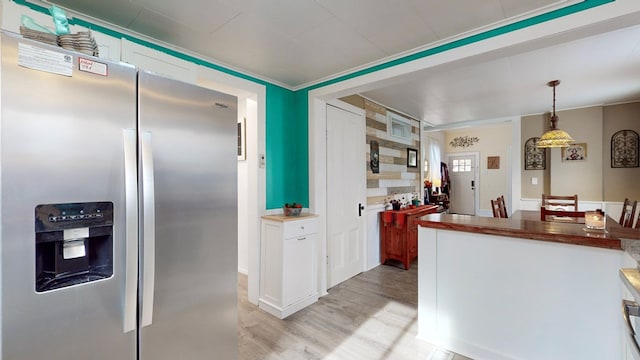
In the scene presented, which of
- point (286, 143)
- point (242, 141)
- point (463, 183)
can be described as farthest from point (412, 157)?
point (463, 183)

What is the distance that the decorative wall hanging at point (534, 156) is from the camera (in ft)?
15.9

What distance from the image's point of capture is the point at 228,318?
5.01ft

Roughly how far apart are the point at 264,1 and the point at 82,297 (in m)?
1.80

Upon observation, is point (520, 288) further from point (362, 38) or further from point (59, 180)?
point (59, 180)

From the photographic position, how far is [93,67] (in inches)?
42.5

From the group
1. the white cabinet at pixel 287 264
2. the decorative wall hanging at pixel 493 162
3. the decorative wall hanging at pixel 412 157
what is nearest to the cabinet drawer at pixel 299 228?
the white cabinet at pixel 287 264

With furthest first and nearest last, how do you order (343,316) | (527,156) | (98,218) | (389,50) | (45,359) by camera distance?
(527,156) < (343,316) < (389,50) < (98,218) < (45,359)

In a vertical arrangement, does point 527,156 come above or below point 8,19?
below

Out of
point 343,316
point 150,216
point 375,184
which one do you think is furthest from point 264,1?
point 375,184

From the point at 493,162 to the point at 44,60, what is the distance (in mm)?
9154

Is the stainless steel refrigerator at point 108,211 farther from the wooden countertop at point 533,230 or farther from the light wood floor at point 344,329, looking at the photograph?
the wooden countertop at point 533,230

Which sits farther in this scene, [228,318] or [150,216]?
[228,318]

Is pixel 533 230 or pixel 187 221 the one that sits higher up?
pixel 187 221

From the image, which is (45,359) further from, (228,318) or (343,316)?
(343,316)
